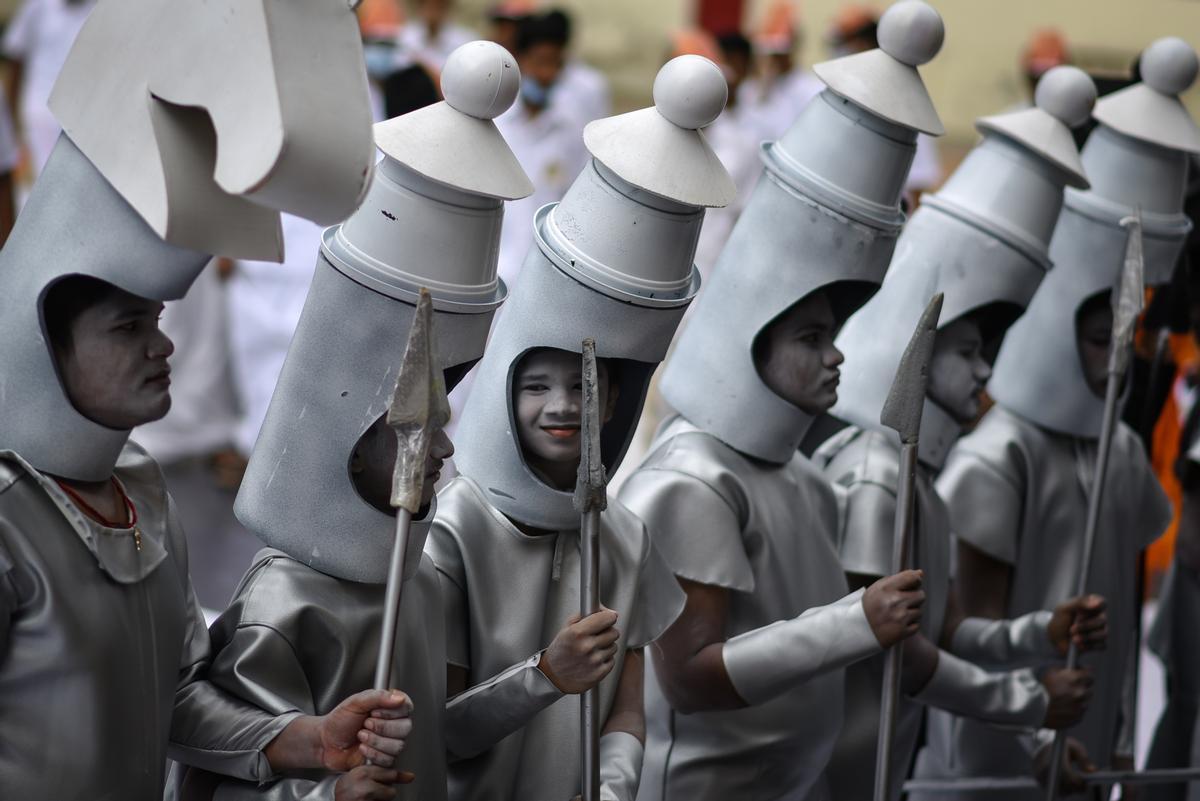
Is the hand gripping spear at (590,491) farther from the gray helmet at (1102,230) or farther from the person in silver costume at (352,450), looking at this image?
the gray helmet at (1102,230)

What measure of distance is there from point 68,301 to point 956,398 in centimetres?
177

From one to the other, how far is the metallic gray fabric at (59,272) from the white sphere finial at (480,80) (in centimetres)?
52

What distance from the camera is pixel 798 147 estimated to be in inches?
114

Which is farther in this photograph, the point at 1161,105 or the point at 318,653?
the point at 1161,105

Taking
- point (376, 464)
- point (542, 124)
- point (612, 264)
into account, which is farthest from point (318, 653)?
point (542, 124)

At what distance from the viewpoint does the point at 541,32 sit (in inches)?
298

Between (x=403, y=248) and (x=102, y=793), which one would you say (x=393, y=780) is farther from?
(x=403, y=248)

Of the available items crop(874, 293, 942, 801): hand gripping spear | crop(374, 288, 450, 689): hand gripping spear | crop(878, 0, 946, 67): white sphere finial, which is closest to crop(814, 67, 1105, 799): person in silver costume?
crop(878, 0, 946, 67): white sphere finial

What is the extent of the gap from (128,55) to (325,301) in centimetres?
41

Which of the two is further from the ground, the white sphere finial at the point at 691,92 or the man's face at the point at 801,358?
the white sphere finial at the point at 691,92

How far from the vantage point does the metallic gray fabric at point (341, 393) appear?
7.20 feet


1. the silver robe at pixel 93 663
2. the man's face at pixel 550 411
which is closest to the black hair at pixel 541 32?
the man's face at pixel 550 411

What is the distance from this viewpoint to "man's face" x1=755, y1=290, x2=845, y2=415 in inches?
113

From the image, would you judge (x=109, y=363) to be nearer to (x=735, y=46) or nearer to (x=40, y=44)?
(x=40, y=44)
